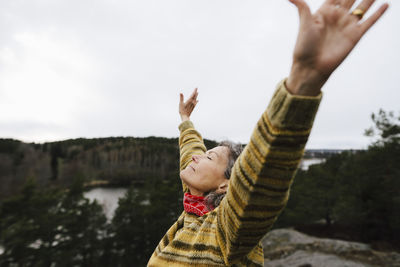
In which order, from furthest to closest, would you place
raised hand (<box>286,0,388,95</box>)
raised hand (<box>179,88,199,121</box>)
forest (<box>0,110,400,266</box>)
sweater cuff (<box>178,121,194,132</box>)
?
forest (<box>0,110,400,266</box>)
raised hand (<box>179,88,199,121</box>)
sweater cuff (<box>178,121,194,132</box>)
raised hand (<box>286,0,388,95</box>)

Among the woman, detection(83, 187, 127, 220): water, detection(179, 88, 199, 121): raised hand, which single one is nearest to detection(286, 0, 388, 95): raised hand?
the woman

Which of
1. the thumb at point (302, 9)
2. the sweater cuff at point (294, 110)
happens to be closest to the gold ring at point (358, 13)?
the thumb at point (302, 9)

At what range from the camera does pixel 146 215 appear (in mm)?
19359

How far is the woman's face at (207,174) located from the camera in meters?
1.83

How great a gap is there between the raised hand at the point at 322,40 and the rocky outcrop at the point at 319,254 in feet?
55.1

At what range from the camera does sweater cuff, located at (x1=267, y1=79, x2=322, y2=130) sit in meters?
0.73

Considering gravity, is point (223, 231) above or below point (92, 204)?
→ above

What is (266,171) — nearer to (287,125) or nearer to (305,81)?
(287,125)

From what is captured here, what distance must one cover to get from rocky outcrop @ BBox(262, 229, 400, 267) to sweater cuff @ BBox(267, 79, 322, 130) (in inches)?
659

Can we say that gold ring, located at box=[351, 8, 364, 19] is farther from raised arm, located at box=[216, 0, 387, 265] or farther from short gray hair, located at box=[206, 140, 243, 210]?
short gray hair, located at box=[206, 140, 243, 210]

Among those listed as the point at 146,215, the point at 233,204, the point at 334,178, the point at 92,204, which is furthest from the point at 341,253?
the point at 233,204

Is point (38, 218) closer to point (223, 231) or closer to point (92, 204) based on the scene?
point (92, 204)

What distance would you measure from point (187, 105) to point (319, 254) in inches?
725

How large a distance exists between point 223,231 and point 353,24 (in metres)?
1.09
